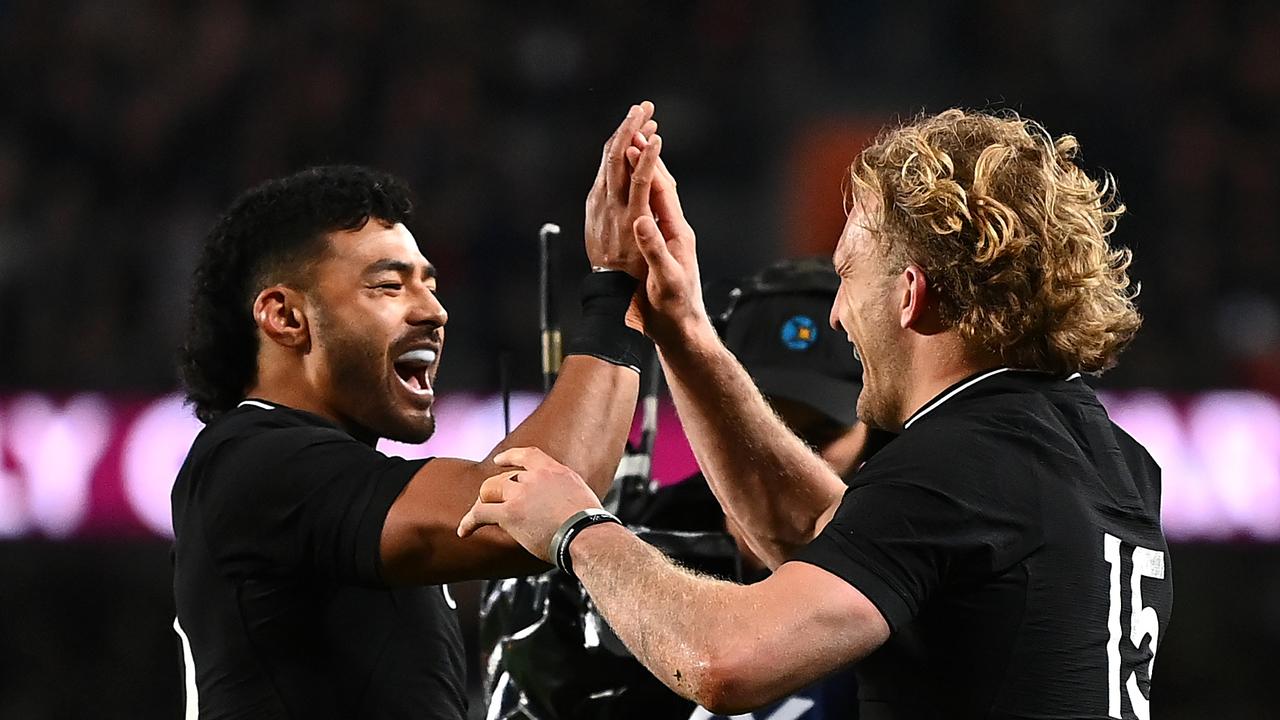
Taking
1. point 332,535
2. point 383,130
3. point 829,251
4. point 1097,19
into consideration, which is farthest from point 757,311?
point 1097,19

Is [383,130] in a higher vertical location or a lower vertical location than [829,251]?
higher

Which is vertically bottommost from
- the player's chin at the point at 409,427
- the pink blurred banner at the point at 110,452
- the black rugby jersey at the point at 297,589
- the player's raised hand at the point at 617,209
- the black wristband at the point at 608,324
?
the pink blurred banner at the point at 110,452

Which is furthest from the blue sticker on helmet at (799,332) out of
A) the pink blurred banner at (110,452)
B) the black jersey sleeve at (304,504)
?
the pink blurred banner at (110,452)

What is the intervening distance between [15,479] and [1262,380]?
5.78m

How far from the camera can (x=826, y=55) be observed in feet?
30.9

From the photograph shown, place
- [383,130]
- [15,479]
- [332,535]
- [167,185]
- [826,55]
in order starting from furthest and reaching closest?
[826,55] < [383,130] < [167,185] < [15,479] < [332,535]

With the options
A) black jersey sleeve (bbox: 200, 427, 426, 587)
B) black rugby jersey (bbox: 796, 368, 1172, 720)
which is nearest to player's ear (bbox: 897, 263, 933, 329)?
black rugby jersey (bbox: 796, 368, 1172, 720)

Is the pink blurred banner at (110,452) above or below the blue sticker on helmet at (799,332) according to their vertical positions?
below

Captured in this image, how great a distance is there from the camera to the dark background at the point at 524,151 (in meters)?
7.33

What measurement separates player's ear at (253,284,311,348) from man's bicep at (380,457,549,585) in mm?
546

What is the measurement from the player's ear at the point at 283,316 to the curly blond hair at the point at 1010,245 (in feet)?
3.64

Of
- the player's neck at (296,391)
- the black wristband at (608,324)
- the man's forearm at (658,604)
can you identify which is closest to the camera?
the man's forearm at (658,604)

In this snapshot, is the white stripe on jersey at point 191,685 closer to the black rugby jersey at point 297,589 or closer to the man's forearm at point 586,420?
the black rugby jersey at point 297,589

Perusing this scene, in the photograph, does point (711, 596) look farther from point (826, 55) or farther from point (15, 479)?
point (826, 55)
